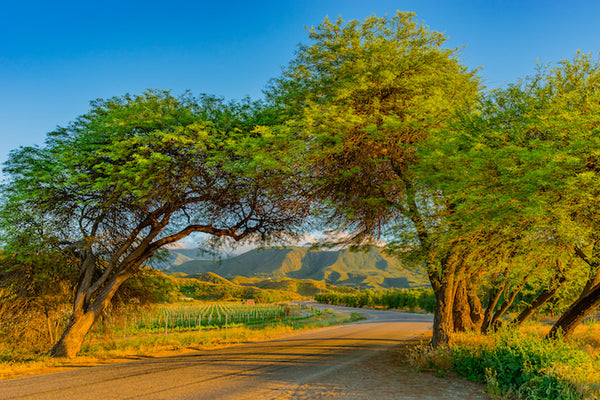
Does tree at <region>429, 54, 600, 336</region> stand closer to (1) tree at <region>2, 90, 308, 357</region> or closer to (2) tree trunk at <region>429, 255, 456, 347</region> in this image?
(2) tree trunk at <region>429, 255, 456, 347</region>

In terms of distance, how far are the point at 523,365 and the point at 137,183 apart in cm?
1219

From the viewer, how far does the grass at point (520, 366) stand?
627 cm

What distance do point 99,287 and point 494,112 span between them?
53.3ft

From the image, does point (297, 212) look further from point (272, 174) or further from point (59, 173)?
point (59, 173)

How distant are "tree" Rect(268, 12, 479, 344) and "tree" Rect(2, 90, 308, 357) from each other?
4.54 ft

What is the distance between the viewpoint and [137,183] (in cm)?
1211

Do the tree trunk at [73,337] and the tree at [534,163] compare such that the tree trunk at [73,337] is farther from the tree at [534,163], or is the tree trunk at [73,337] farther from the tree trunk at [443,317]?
the tree at [534,163]

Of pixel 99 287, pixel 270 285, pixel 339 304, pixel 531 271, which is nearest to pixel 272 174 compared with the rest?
pixel 99 287

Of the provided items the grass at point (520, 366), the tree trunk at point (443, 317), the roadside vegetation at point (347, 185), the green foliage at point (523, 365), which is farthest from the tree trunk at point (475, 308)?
the green foliage at point (523, 365)

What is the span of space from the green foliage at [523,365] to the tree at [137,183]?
7.69 metres

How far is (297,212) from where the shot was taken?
48.5 ft

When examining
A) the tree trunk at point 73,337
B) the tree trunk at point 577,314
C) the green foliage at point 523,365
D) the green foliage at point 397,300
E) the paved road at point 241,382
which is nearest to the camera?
the green foliage at point 523,365

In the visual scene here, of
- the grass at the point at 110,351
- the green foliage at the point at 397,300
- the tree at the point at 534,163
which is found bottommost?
the green foliage at the point at 397,300

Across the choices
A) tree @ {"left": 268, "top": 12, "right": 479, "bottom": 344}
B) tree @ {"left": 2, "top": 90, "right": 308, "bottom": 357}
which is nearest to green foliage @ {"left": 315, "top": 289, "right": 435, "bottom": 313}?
tree @ {"left": 268, "top": 12, "right": 479, "bottom": 344}
